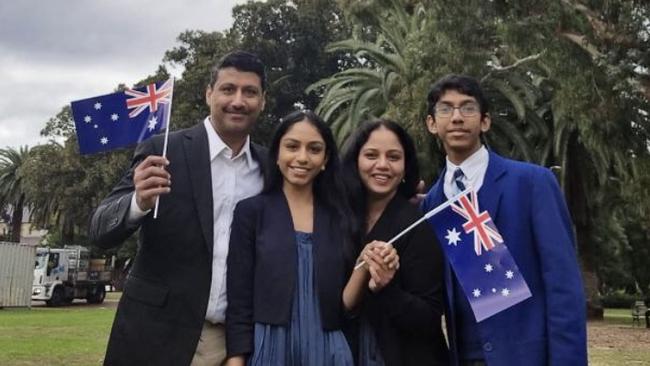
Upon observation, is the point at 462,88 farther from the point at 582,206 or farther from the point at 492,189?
the point at 582,206

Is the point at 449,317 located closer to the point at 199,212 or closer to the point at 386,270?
the point at 386,270

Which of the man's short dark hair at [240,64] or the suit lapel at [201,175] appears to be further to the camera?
the man's short dark hair at [240,64]

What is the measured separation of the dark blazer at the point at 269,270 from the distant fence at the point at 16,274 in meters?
27.4

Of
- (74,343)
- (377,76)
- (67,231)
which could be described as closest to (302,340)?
(74,343)

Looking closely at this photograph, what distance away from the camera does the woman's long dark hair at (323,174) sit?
3580 millimetres

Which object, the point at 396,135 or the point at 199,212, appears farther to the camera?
the point at 396,135

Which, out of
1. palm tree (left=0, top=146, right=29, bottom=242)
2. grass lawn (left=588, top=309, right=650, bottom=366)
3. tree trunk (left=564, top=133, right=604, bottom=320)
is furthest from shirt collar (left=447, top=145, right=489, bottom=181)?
A: palm tree (left=0, top=146, right=29, bottom=242)

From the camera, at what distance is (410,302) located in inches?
132

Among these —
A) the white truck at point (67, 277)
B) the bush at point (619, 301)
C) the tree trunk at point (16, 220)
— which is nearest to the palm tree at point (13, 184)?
the tree trunk at point (16, 220)

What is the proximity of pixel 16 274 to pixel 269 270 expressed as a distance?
28002 mm

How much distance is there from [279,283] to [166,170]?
0.77 m

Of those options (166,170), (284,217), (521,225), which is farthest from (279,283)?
(521,225)

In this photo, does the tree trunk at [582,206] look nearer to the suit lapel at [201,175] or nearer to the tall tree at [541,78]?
the tall tree at [541,78]

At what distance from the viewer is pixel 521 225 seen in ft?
10.8
